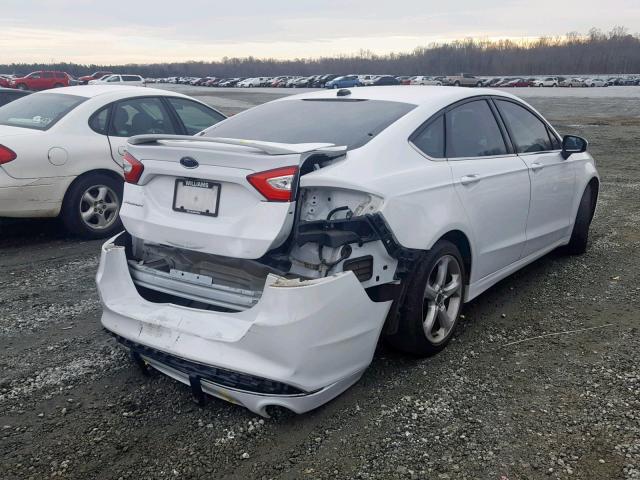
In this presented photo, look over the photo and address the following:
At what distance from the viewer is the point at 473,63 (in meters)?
125

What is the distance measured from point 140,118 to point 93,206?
46.4 inches

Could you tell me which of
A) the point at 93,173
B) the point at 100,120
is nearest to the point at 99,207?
the point at 93,173

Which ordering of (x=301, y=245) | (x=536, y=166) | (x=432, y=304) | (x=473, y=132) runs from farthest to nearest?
(x=536, y=166), (x=473, y=132), (x=432, y=304), (x=301, y=245)

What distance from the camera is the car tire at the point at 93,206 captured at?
611 centimetres

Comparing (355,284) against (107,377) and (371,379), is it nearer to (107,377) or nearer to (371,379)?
(371,379)

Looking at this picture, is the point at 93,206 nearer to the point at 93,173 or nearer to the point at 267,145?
the point at 93,173

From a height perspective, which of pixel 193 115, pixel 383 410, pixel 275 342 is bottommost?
pixel 383 410

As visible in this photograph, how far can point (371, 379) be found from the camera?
3.37 meters

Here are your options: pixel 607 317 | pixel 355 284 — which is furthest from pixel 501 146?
pixel 355 284

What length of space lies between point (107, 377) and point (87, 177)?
333cm

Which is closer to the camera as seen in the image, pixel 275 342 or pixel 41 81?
pixel 275 342

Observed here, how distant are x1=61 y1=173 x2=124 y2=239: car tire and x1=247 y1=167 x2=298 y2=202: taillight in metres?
3.95

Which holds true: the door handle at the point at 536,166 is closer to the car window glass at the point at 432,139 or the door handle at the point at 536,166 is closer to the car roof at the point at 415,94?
the car roof at the point at 415,94

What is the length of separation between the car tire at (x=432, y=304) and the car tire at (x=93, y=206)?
4072 mm
